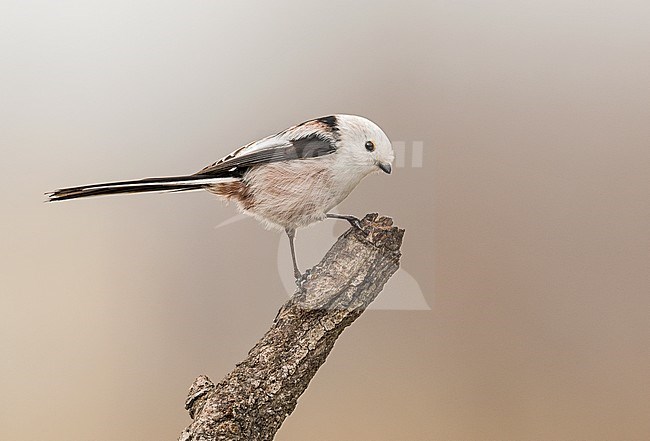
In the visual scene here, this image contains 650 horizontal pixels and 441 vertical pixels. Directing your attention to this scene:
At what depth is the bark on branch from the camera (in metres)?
1.12

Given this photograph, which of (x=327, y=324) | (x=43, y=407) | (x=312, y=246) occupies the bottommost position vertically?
(x=43, y=407)

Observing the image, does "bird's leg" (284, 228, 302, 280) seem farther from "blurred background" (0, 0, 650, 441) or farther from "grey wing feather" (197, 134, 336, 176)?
"grey wing feather" (197, 134, 336, 176)

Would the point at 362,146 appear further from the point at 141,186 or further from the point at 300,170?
the point at 141,186

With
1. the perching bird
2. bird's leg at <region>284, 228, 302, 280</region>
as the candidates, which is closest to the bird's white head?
the perching bird

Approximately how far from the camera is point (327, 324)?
1.13 meters

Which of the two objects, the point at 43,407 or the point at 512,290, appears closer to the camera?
the point at 512,290

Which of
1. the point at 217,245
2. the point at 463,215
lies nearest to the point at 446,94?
the point at 463,215

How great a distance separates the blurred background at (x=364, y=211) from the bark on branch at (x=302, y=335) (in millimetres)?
34

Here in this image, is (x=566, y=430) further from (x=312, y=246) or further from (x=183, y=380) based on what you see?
(x=183, y=380)

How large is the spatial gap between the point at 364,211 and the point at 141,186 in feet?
1.31

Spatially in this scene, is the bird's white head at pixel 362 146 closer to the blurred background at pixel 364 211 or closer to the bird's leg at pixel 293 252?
the blurred background at pixel 364 211

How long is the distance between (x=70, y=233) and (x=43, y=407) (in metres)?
0.35

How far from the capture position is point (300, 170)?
1100 mm

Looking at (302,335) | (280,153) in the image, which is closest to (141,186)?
(280,153)
